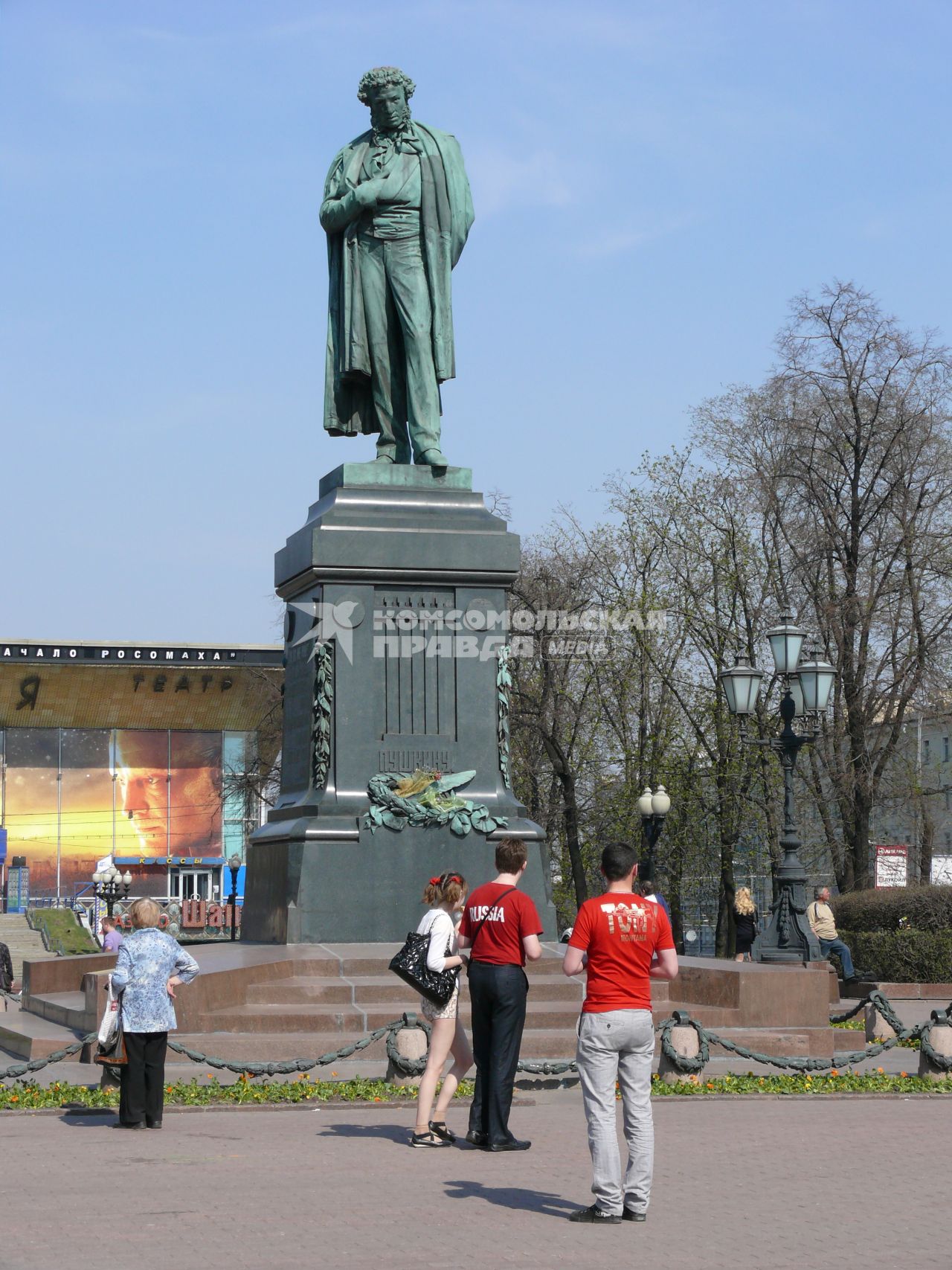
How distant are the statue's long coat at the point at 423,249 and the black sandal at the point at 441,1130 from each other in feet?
26.1

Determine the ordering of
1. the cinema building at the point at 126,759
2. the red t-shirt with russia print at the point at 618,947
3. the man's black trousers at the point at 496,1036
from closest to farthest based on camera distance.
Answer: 1. the red t-shirt with russia print at the point at 618,947
2. the man's black trousers at the point at 496,1036
3. the cinema building at the point at 126,759

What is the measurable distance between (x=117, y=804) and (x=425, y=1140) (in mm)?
69397

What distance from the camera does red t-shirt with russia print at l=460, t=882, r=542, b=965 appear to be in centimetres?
945

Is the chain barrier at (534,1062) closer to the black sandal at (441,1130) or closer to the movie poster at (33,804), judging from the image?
the black sandal at (441,1130)

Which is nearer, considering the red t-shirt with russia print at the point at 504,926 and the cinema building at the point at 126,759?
the red t-shirt with russia print at the point at 504,926

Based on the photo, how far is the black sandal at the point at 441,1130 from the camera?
957 centimetres

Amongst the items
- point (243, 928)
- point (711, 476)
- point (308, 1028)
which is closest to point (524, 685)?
point (711, 476)

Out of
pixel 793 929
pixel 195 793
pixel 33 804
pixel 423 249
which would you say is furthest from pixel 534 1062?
pixel 195 793

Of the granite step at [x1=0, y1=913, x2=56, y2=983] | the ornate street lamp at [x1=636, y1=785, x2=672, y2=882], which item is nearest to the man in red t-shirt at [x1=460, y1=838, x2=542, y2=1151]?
the ornate street lamp at [x1=636, y1=785, x2=672, y2=882]

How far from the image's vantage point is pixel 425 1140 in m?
9.52

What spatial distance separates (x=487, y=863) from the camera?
14.6 m

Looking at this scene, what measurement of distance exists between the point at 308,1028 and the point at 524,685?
92.9 feet

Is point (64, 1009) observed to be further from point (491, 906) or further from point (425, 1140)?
point (491, 906)

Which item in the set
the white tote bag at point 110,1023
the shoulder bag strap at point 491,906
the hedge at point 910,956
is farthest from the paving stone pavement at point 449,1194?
the hedge at point 910,956
